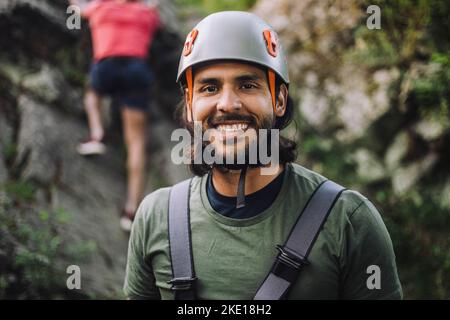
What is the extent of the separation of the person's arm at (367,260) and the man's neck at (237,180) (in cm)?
51

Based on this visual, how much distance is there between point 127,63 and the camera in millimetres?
6664

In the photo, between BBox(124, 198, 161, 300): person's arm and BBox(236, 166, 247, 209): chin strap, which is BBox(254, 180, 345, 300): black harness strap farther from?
BBox(124, 198, 161, 300): person's arm

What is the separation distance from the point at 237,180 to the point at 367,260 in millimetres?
827

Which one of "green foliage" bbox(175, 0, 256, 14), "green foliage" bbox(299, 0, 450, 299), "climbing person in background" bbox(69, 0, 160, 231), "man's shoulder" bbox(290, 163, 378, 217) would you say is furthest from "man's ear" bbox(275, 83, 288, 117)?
"green foliage" bbox(175, 0, 256, 14)

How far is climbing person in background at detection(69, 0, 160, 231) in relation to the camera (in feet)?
21.5

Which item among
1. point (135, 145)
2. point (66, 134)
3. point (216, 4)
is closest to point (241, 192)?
point (135, 145)

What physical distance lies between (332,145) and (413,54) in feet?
5.34

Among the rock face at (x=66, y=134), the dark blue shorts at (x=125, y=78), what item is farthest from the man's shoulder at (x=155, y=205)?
the dark blue shorts at (x=125, y=78)

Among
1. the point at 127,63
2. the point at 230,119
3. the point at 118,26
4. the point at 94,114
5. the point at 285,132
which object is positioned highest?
the point at 118,26

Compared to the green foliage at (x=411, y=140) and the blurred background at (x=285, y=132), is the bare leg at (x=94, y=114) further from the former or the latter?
the green foliage at (x=411, y=140)

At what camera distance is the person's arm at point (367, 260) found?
2.57 metres

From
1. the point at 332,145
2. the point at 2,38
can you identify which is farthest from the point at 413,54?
the point at 2,38

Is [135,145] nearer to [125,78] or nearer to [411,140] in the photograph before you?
[125,78]

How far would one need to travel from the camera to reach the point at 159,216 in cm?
291
